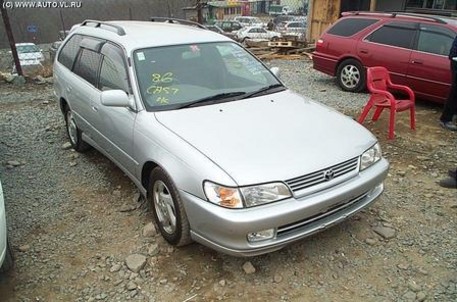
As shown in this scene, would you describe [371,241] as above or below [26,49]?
above

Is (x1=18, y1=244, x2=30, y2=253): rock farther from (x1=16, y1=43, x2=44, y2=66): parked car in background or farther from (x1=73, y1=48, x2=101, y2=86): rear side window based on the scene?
(x1=16, y1=43, x2=44, y2=66): parked car in background

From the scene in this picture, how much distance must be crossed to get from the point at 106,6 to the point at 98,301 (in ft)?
96.4

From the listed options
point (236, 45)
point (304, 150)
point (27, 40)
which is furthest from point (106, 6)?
point (304, 150)

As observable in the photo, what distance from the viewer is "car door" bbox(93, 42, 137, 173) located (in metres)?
3.52

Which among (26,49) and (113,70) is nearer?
(113,70)

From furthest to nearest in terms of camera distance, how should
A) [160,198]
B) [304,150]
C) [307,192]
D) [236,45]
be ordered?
[236,45], [160,198], [304,150], [307,192]

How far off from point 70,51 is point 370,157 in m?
3.77

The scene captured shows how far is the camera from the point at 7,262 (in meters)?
2.92

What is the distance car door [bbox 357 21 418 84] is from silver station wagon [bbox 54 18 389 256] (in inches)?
152

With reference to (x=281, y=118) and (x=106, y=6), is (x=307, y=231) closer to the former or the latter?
(x=281, y=118)

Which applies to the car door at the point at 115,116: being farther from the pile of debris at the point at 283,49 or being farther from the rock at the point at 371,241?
the pile of debris at the point at 283,49

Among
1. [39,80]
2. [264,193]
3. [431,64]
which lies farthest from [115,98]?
[39,80]

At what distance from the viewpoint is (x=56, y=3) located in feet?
96.7

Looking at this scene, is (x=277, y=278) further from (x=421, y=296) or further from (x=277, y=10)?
(x=277, y=10)
